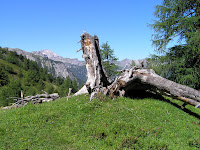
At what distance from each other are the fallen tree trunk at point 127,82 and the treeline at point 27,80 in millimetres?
64478

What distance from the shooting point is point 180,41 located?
1769 cm

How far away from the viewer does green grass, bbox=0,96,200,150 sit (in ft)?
21.3

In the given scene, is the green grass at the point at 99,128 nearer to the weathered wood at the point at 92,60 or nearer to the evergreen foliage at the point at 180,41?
the weathered wood at the point at 92,60

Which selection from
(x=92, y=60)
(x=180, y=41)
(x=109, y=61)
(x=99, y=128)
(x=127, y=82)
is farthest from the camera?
(x=109, y=61)

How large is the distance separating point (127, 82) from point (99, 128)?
4420mm

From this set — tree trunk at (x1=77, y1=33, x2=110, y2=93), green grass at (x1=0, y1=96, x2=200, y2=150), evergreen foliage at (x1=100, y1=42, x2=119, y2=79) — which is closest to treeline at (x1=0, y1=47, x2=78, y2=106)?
evergreen foliage at (x1=100, y1=42, x2=119, y2=79)

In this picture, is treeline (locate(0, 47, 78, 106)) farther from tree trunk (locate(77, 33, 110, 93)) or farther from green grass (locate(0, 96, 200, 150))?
green grass (locate(0, 96, 200, 150))

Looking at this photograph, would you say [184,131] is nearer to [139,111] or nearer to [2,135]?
[139,111]

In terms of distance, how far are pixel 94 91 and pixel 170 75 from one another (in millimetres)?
11563

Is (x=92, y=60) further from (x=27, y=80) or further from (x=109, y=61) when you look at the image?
(x=27, y=80)

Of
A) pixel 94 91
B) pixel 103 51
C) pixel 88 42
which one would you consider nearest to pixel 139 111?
pixel 94 91

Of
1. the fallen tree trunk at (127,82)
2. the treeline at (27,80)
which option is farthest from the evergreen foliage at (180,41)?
the treeline at (27,80)

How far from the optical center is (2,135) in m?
7.08

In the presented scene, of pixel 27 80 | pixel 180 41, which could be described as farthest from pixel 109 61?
pixel 27 80
